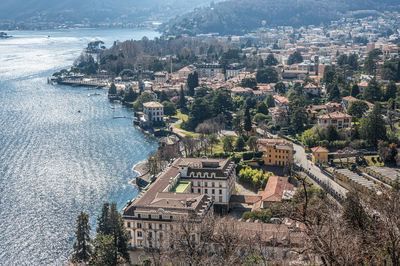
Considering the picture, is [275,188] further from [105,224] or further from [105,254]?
[105,254]

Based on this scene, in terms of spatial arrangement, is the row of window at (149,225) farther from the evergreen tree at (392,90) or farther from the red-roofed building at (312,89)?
the red-roofed building at (312,89)

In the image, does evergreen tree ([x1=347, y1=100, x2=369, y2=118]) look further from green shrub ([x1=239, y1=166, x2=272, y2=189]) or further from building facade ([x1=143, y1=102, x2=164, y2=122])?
building facade ([x1=143, y1=102, x2=164, y2=122])

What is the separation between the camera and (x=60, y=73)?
85.2m

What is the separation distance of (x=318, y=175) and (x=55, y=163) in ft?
69.6

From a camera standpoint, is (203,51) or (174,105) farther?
(203,51)

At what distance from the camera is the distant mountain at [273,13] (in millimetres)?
157500

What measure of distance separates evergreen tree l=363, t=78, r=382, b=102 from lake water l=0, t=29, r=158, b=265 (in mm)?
21895

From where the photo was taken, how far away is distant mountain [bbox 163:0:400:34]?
6201 inches

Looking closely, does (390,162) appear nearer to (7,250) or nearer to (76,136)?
(7,250)

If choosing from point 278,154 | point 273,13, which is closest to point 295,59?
point 278,154

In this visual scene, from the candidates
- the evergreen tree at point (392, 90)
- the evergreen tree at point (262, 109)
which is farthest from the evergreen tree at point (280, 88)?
the evergreen tree at point (392, 90)

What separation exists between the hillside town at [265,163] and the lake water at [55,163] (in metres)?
2.67

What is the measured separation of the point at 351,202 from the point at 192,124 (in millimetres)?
32073

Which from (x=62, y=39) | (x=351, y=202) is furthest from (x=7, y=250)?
(x=62, y=39)
